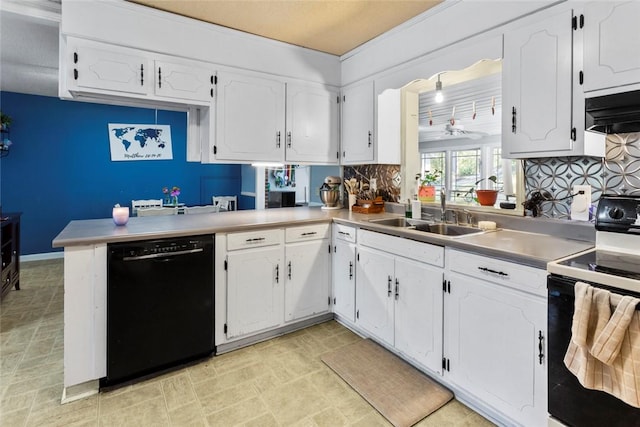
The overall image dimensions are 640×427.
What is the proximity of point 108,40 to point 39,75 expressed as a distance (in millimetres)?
2665

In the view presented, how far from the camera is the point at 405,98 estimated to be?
3004mm

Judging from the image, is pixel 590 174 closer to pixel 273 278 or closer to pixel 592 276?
pixel 592 276

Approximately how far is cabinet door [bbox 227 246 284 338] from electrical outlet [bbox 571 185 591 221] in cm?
191

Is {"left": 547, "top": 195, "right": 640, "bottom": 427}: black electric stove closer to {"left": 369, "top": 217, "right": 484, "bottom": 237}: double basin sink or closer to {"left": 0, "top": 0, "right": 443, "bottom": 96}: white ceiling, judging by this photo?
{"left": 369, "top": 217, "right": 484, "bottom": 237}: double basin sink

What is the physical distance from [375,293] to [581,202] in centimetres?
136

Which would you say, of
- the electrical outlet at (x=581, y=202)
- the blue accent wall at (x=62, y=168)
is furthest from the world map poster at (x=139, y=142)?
the electrical outlet at (x=581, y=202)

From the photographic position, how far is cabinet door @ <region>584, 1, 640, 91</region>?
1.47 metres

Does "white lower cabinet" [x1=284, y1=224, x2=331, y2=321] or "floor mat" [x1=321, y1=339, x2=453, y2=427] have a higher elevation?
"white lower cabinet" [x1=284, y1=224, x2=331, y2=321]

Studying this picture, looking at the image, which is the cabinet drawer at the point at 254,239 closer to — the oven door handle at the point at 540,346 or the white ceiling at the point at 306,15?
the white ceiling at the point at 306,15

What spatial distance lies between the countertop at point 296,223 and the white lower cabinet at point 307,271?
4.6 inches

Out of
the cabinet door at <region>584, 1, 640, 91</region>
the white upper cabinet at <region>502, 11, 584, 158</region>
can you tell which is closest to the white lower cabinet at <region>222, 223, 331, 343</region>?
the white upper cabinet at <region>502, 11, 584, 158</region>

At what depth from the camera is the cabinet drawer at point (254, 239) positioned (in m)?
2.36

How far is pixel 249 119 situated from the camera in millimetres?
2844

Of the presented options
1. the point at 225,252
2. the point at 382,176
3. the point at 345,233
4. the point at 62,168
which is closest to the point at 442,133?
the point at 382,176
